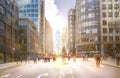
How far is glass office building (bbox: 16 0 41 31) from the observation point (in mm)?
183500

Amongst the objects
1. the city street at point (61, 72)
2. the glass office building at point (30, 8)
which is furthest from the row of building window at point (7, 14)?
the glass office building at point (30, 8)

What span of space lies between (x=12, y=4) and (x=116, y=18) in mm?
61030

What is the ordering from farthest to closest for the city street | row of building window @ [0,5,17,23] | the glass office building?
the glass office building
row of building window @ [0,5,17,23]
the city street

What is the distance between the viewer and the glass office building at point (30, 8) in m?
184

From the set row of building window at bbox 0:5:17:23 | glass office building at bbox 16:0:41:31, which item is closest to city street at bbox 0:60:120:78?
row of building window at bbox 0:5:17:23

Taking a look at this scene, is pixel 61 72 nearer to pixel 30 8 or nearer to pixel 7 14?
pixel 7 14

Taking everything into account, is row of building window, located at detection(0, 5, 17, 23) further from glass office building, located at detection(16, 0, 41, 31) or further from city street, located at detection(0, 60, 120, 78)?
glass office building, located at detection(16, 0, 41, 31)

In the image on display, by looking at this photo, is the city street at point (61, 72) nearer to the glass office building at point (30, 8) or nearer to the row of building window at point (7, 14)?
the row of building window at point (7, 14)

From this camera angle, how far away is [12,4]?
91125 mm

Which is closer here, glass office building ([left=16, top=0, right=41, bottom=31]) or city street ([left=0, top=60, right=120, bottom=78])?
city street ([left=0, top=60, right=120, bottom=78])

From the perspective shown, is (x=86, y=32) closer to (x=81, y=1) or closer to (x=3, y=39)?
(x=81, y=1)

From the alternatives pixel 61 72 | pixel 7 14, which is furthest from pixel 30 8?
pixel 61 72

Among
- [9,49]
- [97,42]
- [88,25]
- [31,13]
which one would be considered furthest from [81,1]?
[9,49]

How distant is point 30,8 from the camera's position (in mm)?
185375
